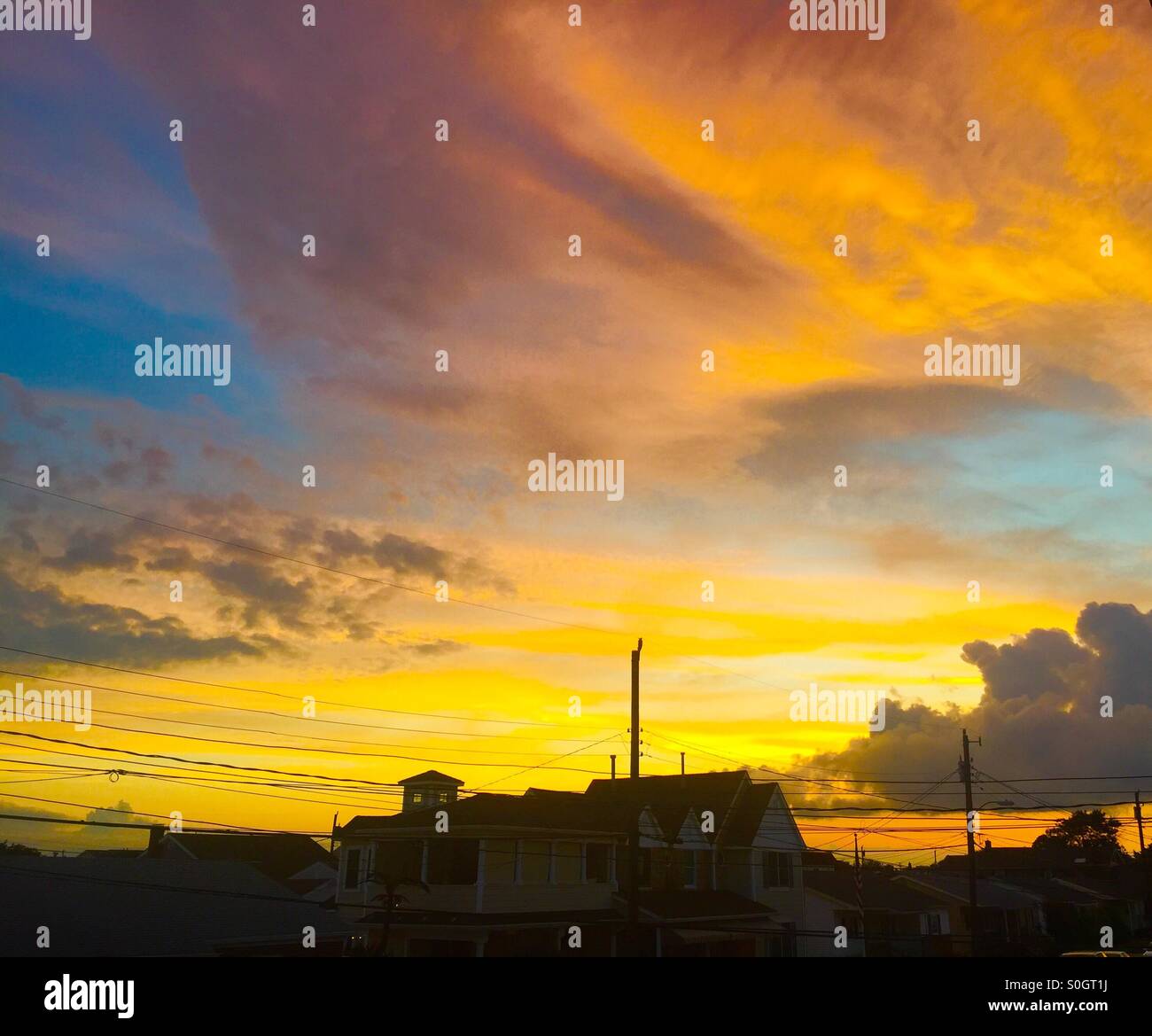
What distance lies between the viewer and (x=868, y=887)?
63750 millimetres

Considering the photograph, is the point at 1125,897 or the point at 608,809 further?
the point at 1125,897

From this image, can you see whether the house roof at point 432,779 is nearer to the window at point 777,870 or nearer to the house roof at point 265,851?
the window at point 777,870

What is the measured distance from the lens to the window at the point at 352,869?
43062 mm

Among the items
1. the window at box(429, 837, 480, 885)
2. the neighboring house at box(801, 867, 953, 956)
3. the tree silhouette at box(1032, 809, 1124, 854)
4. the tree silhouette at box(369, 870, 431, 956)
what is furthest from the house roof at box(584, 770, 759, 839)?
the tree silhouette at box(1032, 809, 1124, 854)

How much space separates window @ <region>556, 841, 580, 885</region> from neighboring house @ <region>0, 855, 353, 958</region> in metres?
8.62

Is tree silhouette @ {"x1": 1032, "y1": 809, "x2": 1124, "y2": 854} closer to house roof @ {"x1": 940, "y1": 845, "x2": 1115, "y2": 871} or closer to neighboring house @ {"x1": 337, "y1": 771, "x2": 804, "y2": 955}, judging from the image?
house roof @ {"x1": 940, "y1": 845, "x2": 1115, "y2": 871}

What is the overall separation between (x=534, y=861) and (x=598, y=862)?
148 inches

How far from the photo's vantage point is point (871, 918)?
57.4 meters

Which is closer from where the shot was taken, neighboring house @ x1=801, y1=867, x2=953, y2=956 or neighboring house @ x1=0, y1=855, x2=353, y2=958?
neighboring house @ x1=0, y1=855, x2=353, y2=958

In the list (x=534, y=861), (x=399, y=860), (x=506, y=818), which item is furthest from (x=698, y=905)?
(x=399, y=860)

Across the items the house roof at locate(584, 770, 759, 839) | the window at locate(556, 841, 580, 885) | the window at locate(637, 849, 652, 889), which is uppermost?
the house roof at locate(584, 770, 759, 839)

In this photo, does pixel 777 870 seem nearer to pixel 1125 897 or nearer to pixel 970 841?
pixel 970 841

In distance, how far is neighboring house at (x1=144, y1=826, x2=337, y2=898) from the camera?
7194 centimetres
